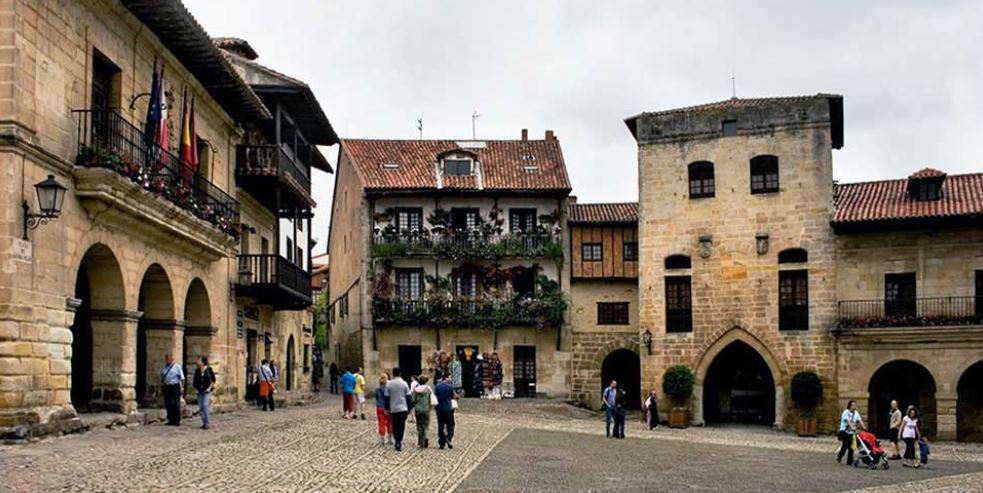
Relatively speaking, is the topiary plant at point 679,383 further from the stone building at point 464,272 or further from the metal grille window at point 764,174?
the metal grille window at point 764,174

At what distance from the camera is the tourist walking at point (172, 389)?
21.2m

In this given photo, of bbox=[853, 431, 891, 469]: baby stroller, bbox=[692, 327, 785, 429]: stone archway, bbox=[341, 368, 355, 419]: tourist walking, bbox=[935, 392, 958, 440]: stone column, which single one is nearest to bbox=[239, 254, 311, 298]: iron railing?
bbox=[341, 368, 355, 419]: tourist walking

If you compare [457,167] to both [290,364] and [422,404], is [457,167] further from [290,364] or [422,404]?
[422,404]

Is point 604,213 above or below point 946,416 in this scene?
above

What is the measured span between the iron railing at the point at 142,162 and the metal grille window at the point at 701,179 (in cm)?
1798

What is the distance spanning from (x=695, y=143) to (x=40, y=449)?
27507mm

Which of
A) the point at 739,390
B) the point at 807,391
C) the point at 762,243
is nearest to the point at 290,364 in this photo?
the point at 739,390

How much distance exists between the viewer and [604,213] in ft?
143

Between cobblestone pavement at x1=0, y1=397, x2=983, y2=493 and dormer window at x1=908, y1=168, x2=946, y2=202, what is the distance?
8.39 m

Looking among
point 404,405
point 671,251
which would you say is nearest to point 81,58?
point 404,405

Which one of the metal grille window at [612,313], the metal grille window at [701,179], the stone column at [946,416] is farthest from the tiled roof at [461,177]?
the stone column at [946,416]

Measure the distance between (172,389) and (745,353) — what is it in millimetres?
23997

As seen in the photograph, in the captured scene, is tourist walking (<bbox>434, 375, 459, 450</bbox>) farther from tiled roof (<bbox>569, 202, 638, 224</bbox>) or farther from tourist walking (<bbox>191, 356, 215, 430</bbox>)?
tiled roof (<bbox>569, 202, 638, 224</bbox>)

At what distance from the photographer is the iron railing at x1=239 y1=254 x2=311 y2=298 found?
29859 mm
